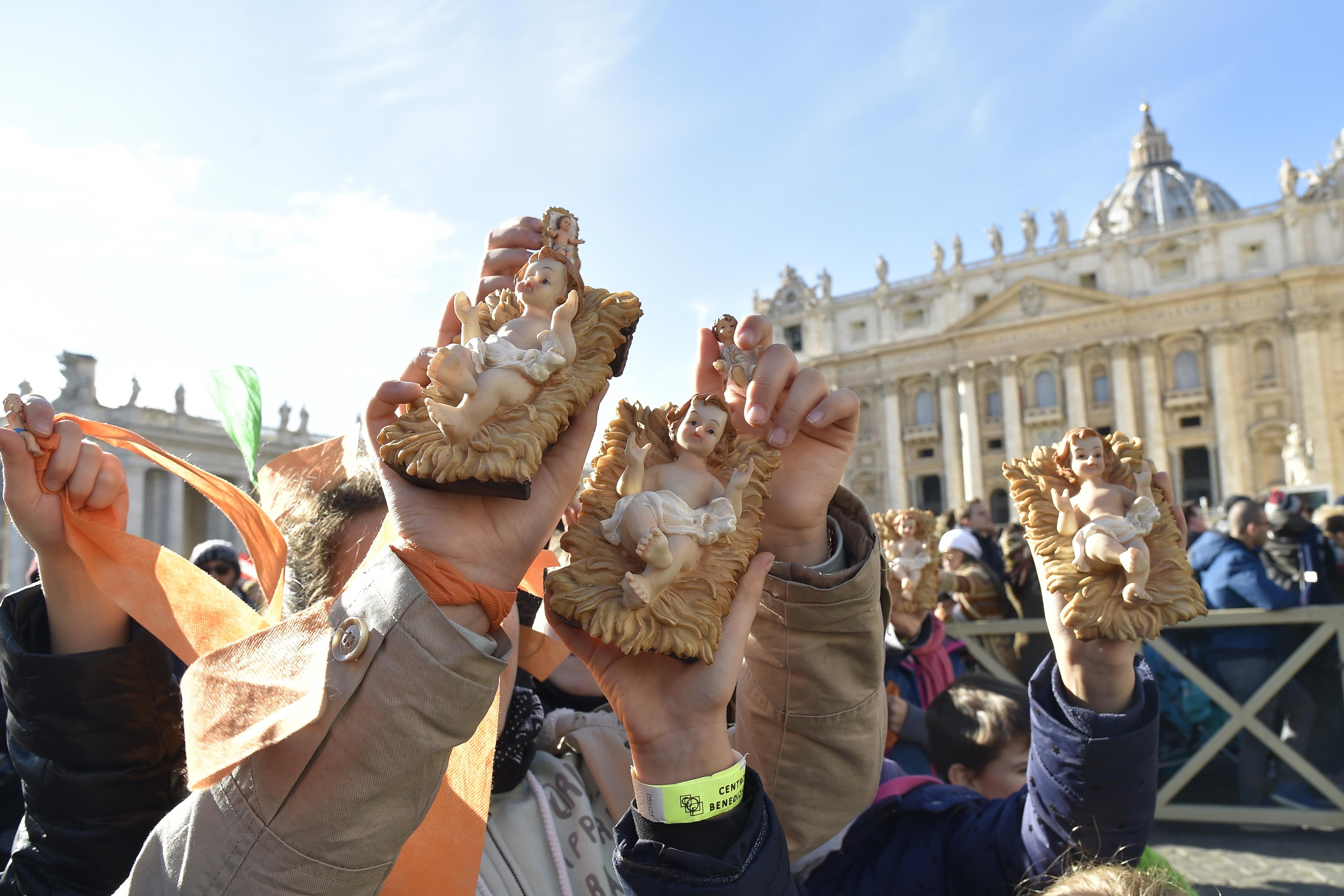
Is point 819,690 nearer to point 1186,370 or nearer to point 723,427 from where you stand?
point 723,427

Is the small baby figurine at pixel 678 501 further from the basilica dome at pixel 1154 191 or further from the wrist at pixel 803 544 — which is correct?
the basilica dome at pixel 1154 191

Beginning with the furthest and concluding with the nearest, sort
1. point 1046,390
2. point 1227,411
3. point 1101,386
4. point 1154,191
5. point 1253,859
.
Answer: point 1154,191 → point 1046,390 → point 1101,386 → point 1227,411 → point 1253,859

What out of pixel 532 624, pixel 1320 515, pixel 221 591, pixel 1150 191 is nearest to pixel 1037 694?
pixel 532 624

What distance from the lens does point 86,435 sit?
209 cm

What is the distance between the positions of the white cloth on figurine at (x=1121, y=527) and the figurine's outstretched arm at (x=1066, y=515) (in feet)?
0.23

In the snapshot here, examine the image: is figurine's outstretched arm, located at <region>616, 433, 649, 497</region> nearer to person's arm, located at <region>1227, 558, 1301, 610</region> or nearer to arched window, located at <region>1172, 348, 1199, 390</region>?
person's arm, located at <region>1227, 558, 1301, 610</region>

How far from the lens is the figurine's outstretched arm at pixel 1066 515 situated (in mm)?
2209

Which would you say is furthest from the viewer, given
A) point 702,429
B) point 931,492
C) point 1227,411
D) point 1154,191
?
point 1154,191

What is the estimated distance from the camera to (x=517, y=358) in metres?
1.58

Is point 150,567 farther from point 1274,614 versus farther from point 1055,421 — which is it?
point 1055,421

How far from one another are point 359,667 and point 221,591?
2.60 ft

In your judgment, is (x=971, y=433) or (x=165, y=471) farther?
(x=971, y=433)

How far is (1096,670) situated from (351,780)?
5.57 ft

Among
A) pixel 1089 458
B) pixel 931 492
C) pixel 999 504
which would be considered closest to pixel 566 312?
pixel 1089 458
